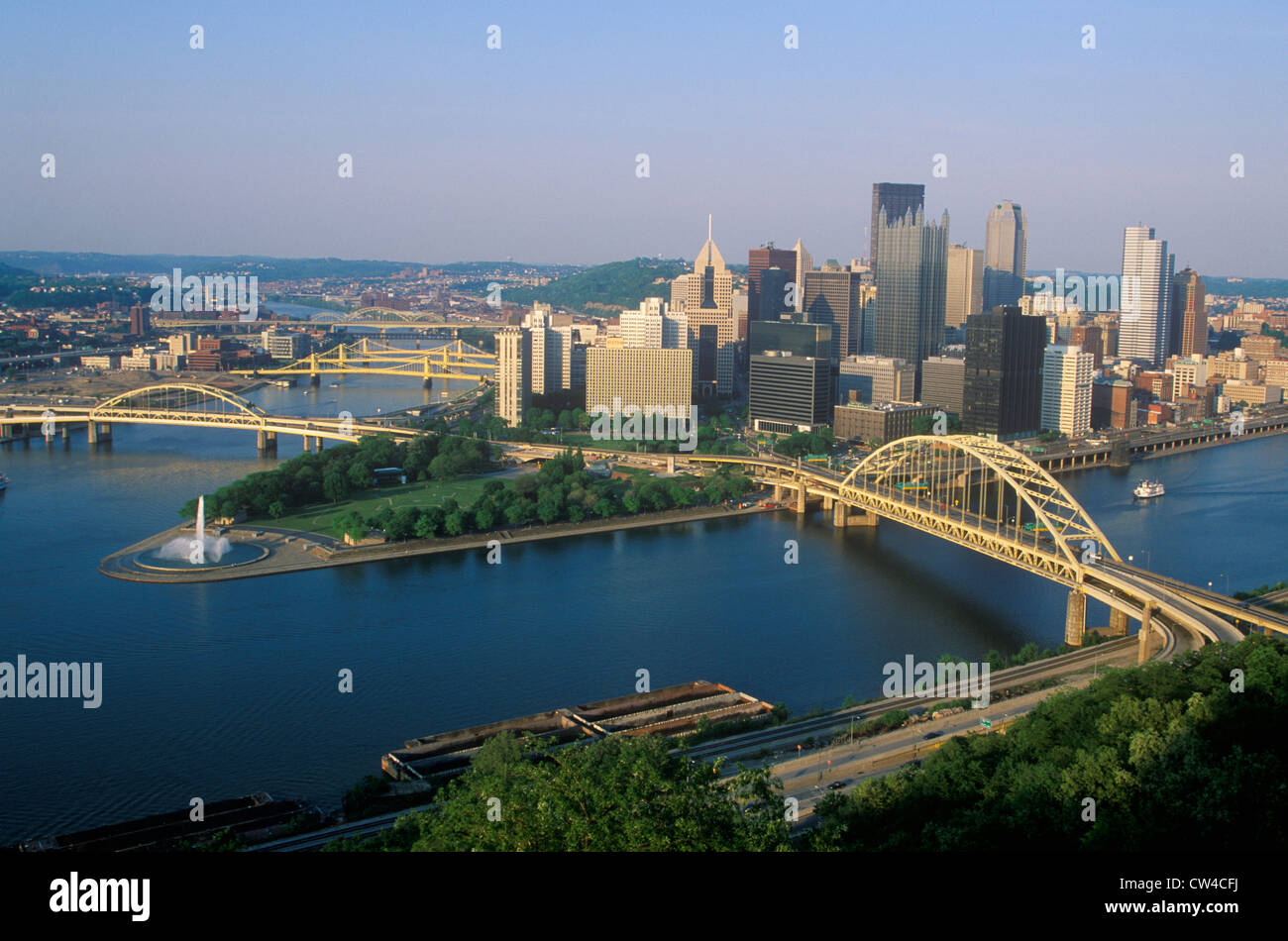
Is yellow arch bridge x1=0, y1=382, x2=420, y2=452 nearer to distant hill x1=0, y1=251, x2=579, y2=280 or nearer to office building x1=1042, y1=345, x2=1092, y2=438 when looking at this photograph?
office building x1=1042, y1=345, x2=1092, y2=438

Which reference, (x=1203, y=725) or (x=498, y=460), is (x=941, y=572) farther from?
(x=498, y=460)

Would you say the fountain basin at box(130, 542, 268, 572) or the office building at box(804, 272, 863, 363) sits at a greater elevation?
the office building at box(804, 272, 863, 363)

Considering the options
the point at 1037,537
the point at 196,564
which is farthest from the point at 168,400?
the point at 1037,537

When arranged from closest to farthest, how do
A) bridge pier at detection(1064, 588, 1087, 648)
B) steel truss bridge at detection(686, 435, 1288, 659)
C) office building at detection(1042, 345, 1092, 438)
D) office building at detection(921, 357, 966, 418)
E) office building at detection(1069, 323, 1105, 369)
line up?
steel truss bridge at detection(686, 435, 1288, 659) → bridge pier at detection(1064, 588, 1087, 648) → office building at detection(1042, 345, 1092, 438) → office building at detection(921, 357, 966, 418) → office building at detection(1069, 323, 1105, 369)

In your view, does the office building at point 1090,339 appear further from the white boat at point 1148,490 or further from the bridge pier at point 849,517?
the bridge pier at point 849,517

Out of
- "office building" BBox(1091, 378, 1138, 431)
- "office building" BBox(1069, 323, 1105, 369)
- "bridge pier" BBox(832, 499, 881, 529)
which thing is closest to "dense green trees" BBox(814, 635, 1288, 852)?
"bridge pier" BBox(832, 499, 881, 529)

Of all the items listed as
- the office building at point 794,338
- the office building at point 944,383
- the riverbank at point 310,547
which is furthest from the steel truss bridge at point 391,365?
the riverbank at point 310,547

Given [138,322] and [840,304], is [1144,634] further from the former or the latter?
[138,322]
